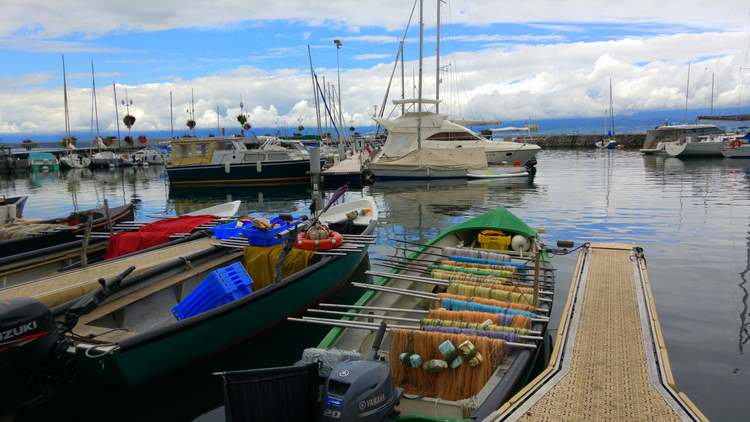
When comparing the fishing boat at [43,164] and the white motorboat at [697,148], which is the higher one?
the white motorboat at [697,148]

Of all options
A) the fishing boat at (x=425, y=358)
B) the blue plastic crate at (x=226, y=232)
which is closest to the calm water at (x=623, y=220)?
the fishing boat at (x=425, y=358)

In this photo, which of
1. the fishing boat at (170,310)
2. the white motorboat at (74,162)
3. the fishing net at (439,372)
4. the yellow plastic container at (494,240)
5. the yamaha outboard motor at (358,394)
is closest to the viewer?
the yamaha outboard motor at (358,394)

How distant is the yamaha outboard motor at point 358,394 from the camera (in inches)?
185

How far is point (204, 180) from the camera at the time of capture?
3884 cm

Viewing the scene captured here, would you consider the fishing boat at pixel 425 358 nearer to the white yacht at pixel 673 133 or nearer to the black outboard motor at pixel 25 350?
the black outboard motor at pixel 25 350

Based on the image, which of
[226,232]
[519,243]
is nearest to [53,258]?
[226,232]

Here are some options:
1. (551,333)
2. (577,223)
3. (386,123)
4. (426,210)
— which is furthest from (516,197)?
(551,333)

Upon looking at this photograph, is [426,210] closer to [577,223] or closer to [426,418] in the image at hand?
[577,223]

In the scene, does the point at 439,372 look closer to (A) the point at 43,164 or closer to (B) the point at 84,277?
(B) the point at 84,277

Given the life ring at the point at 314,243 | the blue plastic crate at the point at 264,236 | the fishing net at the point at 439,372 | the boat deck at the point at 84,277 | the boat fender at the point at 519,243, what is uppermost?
the blue plastic crate at the point at 264,236

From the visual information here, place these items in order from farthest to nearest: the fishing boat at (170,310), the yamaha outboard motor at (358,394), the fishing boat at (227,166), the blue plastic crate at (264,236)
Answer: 1. the fishing boat at (227,166)
2. the blue plastic crate at (264,236)
3. the fishing boat at (170,310)
4. the yamaha outboard motor at (358,394)

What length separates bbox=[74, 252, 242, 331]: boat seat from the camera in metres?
8.09

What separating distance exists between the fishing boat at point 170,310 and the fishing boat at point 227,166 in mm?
26955

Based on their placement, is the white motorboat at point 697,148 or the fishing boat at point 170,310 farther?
the white motorboat at point 697,148
